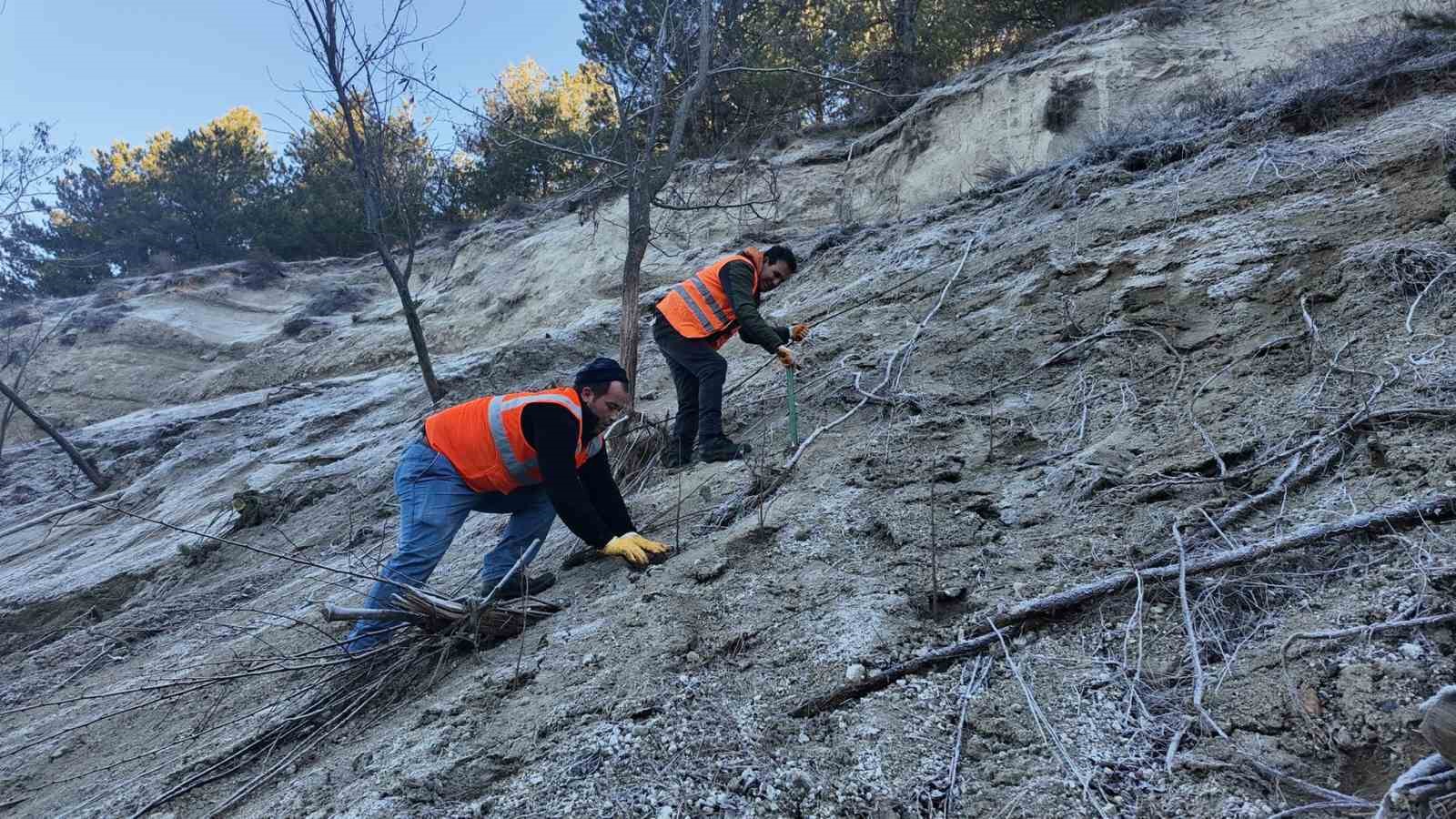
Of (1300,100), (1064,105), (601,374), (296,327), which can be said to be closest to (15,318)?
(296,327)

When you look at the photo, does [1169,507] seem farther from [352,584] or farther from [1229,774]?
[352,584]

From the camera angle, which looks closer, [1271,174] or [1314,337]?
[1314,337]

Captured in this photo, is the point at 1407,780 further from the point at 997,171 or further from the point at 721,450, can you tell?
the point at 997,171

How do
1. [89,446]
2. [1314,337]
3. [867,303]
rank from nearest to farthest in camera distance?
[1314,337] < [867,303] < [89,446]

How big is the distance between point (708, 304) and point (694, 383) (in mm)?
543

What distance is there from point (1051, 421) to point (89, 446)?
12641mm

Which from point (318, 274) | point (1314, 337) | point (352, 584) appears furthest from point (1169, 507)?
point (318, 274)

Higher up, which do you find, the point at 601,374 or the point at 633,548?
the point at 601,374

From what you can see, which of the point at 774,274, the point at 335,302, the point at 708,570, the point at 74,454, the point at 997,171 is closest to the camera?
the point at 708,570

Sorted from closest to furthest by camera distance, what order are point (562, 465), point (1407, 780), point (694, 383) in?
1. point (1407, 780)
2. point (562, 465)
3. point (694, 383)

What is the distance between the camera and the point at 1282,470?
2.53 meters

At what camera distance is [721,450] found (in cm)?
461

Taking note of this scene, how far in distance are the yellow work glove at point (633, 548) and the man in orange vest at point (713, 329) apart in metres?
1.21

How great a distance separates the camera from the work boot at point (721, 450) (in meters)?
4.55
